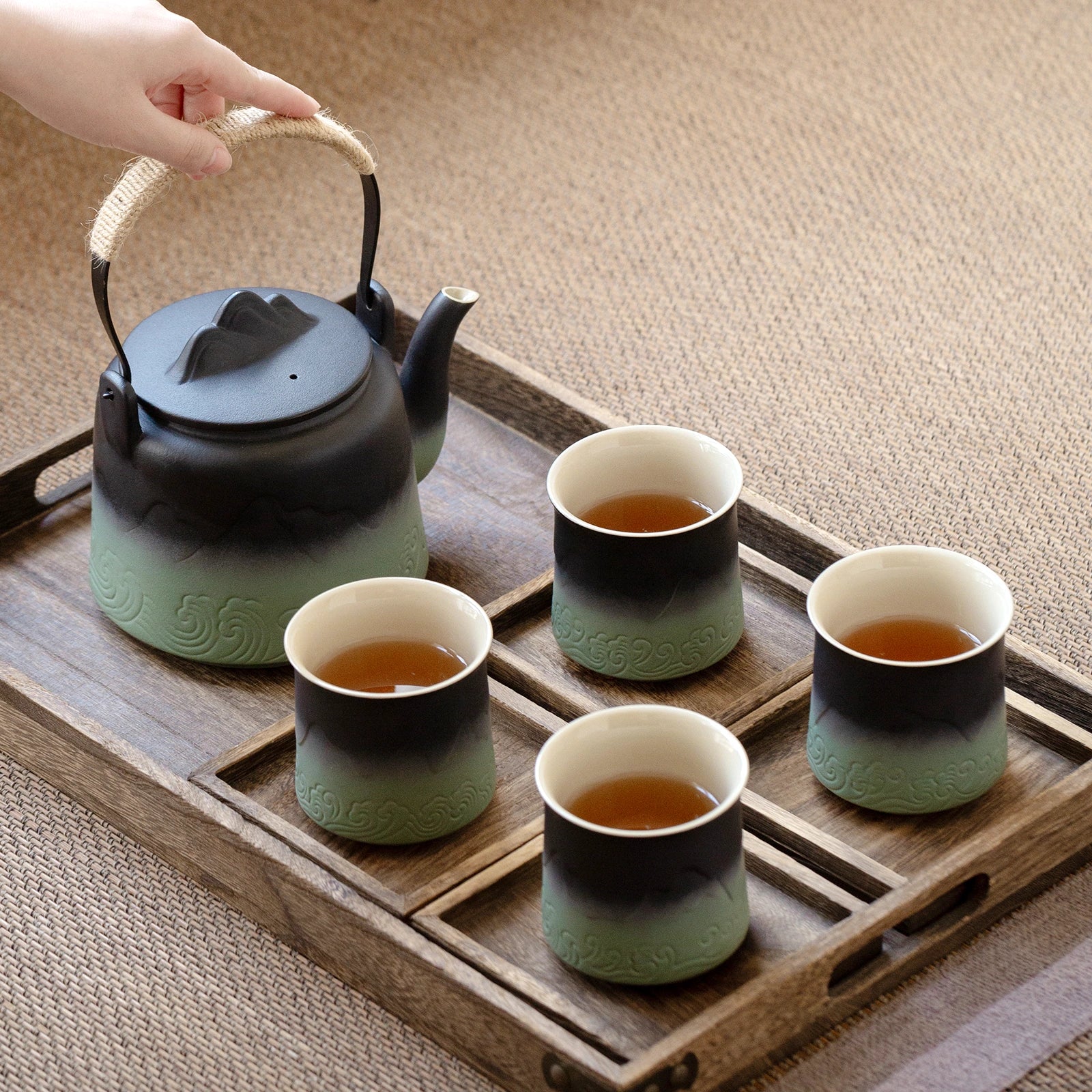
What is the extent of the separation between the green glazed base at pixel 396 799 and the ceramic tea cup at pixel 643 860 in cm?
7

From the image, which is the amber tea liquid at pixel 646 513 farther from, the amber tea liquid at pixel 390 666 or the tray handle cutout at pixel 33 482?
the tray handle cutout at pixel 33 482

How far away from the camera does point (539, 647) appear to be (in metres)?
0.93

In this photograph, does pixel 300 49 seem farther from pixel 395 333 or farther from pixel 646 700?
pixel 646 700

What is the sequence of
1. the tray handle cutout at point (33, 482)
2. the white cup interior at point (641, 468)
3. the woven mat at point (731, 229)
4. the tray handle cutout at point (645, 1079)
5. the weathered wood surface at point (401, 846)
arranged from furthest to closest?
the woven mat at point (731, 229) < the tray handle cutout at point (33, 482) < the white cup interior at point (641, 468) < the weathered wood surface at point (401, 846) < the tray handle cutout at point (645, 1079)

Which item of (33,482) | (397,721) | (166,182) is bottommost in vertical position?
(33,482)

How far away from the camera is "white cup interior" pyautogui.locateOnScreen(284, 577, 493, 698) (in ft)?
2.67

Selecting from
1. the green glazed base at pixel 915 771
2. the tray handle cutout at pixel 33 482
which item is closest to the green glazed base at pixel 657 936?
the green glazed base at pixel 915 771

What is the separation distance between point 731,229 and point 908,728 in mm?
768

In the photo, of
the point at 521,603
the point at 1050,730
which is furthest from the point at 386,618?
the point at 1050,730

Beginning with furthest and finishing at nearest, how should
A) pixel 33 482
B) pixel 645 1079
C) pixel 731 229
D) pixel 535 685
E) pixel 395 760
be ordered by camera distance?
1. pixel 731 229
2. pixel 33 482
3. pixel 535 685
4. pixel 395 760
5. pixel 645 1079

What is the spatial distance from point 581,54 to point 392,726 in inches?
43.8

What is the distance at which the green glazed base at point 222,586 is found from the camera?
898mm

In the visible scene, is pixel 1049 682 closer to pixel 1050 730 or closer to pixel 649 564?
pixel 1050 730

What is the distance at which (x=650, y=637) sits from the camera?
0.87 m
